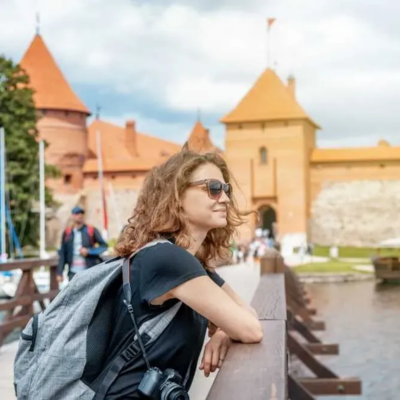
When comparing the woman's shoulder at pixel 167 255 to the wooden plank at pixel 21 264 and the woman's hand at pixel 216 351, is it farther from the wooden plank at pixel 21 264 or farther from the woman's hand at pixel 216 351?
the wooden plank at pixel 21 264

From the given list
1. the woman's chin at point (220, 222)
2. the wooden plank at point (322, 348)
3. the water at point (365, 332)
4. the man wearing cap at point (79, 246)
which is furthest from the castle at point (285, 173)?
the woman's chin at point (220, 222)

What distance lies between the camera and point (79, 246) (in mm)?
7211

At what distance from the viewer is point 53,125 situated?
1790 inches

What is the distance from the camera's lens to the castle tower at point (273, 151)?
1638 inches

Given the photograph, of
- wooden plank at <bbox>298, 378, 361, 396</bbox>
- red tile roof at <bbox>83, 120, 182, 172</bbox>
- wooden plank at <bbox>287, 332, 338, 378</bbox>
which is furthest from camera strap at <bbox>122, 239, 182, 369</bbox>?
red tile roof at <bbox>83, 120, 182, 172</bbox>

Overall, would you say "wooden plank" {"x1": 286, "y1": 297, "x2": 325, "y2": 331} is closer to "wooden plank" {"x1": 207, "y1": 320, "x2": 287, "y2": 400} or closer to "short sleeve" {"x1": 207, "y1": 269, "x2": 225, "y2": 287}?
"short sleeve" {"x1": 207, "y1": 269, "x2": 225, "y2": 287}

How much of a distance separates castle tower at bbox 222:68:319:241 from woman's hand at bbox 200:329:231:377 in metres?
38.9

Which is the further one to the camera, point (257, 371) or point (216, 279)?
point (216, 279)

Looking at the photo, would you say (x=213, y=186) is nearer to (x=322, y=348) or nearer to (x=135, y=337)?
(x=135, y=337)

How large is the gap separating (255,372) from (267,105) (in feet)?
139

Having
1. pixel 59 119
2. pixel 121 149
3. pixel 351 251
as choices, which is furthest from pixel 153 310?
pixel 121 149

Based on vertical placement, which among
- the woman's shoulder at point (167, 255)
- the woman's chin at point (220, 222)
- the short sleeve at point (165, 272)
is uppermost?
the woman's chin at point (220, 222)

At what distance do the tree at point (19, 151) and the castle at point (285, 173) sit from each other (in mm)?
10464

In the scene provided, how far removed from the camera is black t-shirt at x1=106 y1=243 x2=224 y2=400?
1899mm
